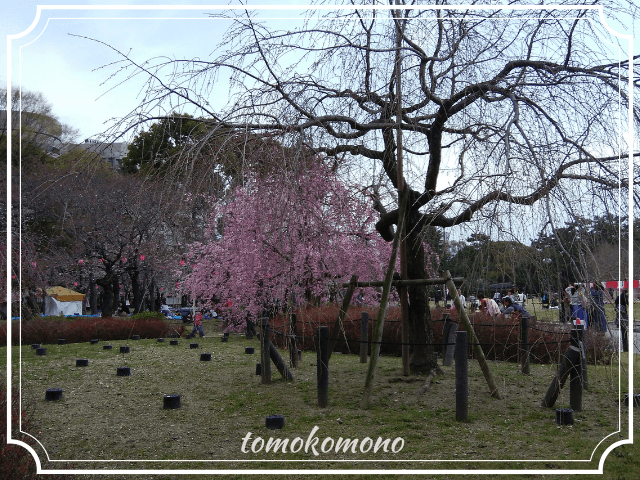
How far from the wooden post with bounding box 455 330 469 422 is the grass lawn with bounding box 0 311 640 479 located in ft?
0.32

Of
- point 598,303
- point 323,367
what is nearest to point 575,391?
point 598,303

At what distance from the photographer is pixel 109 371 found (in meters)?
8.05

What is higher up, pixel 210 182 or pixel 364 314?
pixel 210 182

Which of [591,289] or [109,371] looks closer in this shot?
[591,289]

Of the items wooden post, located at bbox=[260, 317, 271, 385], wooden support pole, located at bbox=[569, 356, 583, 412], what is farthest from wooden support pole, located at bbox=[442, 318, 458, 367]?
wooden post, located at bbox=[260, 317, 271, 385]

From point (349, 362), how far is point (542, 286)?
5.02 m

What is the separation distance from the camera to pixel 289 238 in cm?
414

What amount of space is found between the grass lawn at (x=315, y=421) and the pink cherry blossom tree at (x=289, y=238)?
1.14 meters

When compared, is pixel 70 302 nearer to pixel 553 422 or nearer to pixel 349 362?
pixel 349 362

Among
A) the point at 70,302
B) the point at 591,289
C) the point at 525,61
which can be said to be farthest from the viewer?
the point at 70,302

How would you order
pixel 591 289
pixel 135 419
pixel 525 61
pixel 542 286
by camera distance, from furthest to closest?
pixel 135 419
pixel 525 61
pixel 542 286
pixel 591 289

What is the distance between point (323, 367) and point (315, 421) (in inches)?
23.6

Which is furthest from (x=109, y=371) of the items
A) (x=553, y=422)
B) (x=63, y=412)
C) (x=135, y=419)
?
(x=553, y=422)

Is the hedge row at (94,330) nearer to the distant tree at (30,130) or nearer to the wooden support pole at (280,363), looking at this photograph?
the distant tree at (30,130)
